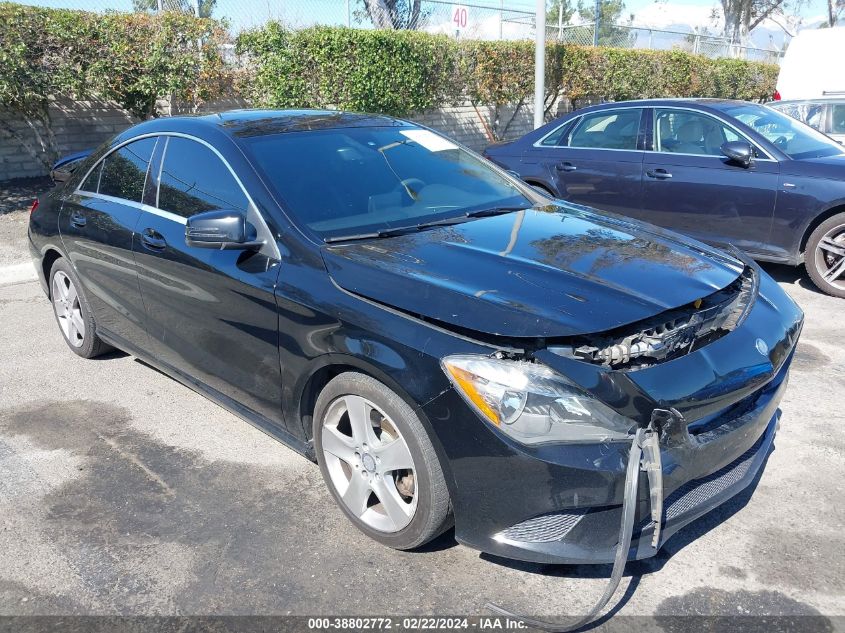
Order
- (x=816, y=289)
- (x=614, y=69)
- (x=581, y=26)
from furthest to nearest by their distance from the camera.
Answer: (x=581, y=26)
(x=614, y=69)
(x=816, y=289)

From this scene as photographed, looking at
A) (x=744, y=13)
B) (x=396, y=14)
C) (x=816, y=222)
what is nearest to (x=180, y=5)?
(x=396, y=14)

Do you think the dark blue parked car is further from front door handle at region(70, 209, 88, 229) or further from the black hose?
the black hose

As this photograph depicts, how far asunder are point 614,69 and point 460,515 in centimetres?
1579

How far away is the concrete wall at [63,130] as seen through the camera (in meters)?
10.2

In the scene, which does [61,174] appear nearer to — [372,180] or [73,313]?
[73,313]

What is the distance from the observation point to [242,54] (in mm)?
11344

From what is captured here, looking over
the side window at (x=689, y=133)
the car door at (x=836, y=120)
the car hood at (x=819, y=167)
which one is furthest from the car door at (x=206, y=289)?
the car door at (x=836, y=120)

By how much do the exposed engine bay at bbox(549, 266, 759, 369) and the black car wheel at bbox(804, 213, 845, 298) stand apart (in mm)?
3817

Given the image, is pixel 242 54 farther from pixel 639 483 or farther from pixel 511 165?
pixel 639 483

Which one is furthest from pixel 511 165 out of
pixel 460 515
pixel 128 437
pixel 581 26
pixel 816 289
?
pixel 581 26

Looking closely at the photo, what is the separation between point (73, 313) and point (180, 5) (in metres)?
8.16

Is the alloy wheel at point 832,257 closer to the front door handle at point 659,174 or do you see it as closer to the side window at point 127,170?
the front door handle at point 659,174

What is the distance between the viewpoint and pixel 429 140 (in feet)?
14.4

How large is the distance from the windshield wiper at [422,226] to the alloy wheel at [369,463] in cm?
73
